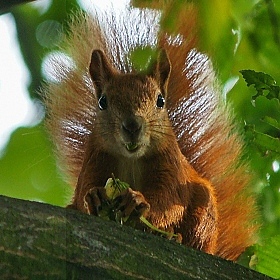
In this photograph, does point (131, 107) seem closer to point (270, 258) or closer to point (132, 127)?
point (132, 127)

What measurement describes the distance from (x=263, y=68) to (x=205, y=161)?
63cm

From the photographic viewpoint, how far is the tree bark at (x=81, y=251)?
1.12 metres

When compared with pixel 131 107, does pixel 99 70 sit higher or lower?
higher

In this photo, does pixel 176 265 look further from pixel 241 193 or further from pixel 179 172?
pixel 241 193

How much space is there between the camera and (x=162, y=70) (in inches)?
90.5

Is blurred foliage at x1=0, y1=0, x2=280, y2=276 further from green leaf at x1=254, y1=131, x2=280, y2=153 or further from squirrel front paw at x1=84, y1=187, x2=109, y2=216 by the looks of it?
squirrel front paw at x1=84, y1=187, x2=109, y2=216

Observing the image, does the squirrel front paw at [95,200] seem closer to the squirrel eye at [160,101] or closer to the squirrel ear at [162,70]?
the squirrel eye at [160,101]

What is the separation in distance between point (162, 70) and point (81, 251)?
121cm

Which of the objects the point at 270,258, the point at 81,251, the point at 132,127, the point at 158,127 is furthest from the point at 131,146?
the point at 81,251

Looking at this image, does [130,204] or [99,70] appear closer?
[130,204]

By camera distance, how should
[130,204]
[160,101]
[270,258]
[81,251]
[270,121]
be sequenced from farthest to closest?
1. [160,101]
2. [130,204]
3. [270,121]
4. [270,258]
5. [81,251]

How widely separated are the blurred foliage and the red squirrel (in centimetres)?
8

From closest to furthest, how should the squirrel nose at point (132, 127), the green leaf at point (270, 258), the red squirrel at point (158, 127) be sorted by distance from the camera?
the green leaf at point (270, 258) < the squirrel nose at point (132, 127) < the red squirrel at point (158, 127)

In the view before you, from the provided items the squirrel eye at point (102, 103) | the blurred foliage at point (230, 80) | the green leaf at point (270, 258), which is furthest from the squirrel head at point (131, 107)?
the green leaf at point (270, 258)
